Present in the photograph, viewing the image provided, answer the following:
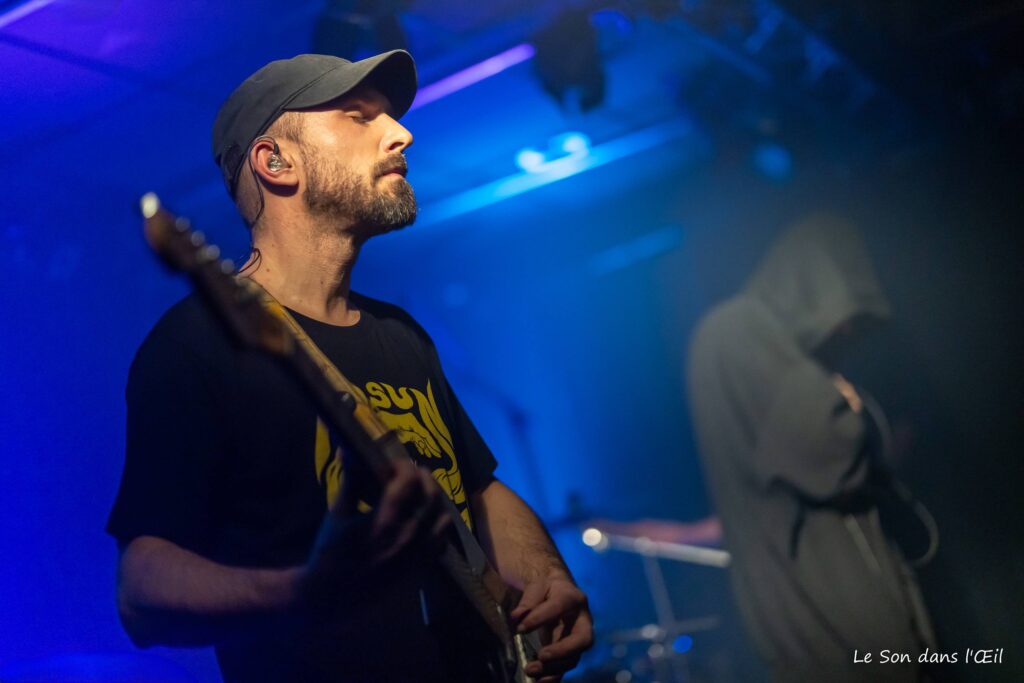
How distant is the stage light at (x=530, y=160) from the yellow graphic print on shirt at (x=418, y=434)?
13.5 feet

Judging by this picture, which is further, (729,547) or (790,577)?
(729,547)

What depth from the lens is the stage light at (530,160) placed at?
5.74 meters

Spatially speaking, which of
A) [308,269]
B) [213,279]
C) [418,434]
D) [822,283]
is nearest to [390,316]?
[308,269]

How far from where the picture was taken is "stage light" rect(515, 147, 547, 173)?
5743 millimetres

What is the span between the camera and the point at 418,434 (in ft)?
5.61

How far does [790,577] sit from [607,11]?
115 inches

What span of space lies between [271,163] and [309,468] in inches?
29.0

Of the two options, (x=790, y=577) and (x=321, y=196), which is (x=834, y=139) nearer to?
(x=790, y=577)

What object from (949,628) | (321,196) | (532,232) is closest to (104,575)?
(321,196)

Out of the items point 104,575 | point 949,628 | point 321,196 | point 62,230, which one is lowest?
point 949,628

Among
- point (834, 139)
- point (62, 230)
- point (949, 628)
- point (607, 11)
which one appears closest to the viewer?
point (62, 230)

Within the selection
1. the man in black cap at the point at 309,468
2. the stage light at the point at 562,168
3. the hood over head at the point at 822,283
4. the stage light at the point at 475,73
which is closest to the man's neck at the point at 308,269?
the man in black cap at the point at 309,468

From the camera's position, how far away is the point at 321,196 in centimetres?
188

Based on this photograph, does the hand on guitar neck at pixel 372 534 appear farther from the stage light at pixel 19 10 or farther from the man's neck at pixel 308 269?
the stage light at pixel 19 10
